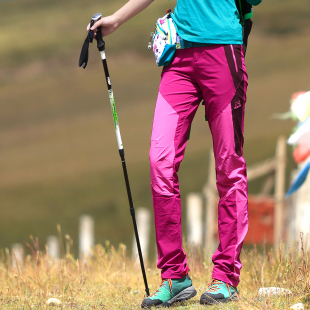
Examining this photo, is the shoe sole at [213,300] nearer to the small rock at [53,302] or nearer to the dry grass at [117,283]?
the dry grass at [117,283]

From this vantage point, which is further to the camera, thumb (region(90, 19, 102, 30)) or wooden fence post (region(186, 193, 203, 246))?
wooden fence post (region(186, 193, 203, 246))

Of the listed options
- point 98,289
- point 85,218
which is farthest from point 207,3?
point 85,218

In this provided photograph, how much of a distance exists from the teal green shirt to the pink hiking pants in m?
0.05

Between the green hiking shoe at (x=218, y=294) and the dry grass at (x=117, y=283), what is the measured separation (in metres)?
0.04

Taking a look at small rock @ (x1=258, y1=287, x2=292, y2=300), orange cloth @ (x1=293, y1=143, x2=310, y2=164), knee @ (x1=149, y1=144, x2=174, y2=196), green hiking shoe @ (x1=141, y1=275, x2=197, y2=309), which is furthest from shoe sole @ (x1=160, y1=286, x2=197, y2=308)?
orange cloth @ (x1=293, y1=143, x2=310, y2=164)

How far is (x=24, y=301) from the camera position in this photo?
10.1 feet

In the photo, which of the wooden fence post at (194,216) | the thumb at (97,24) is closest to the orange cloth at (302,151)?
the thumb at (97,24)

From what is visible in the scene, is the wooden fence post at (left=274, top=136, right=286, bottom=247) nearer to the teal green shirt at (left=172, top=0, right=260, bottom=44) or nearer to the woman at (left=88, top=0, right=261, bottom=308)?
the woman at (left=88, top=0, right=261, bottom=308)

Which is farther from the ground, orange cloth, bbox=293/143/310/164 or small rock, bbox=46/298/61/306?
orange cloth, bbox=293/143/310/164

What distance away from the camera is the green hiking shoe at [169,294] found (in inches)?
108

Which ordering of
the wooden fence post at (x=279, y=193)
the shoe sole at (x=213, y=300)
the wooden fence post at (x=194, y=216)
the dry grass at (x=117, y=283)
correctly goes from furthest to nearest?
the wooden fence post at (x=194, y=216) → the wooden fence post at (x=279, y=193) → the dry grass at (x=117, y=283) → the shoe sole at (x=213, y=300)

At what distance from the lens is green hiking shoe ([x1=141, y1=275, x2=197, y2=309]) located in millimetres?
2754

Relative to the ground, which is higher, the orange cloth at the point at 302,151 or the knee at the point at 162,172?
the knee at the point at 162,172

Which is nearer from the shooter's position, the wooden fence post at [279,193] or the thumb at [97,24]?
the thumb at [97,24]
